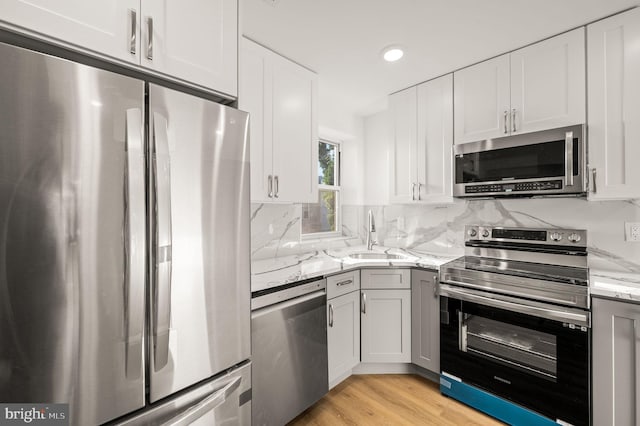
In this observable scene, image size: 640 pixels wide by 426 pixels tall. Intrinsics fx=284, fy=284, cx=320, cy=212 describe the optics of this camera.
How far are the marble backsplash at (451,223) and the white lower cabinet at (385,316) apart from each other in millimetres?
741

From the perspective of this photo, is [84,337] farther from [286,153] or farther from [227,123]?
[286,153]

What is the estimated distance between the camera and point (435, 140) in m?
2.50

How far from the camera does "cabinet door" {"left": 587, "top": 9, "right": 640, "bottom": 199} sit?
5.39ft

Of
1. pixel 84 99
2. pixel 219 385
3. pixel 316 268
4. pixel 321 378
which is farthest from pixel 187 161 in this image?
pixel 321 378

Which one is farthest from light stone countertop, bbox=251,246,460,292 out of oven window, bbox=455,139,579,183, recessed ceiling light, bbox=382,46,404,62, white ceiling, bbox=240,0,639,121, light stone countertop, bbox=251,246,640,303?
recessed ceiling light, bbox=382,46,404,62

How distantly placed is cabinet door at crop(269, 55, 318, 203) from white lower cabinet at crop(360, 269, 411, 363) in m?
0.85

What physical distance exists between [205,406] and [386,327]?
153 cm

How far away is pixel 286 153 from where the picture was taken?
207 centimetres

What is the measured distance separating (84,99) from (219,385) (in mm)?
1183

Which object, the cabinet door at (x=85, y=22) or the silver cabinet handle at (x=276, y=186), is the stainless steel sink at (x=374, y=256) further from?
the cabinet door at (x=85, y=22)

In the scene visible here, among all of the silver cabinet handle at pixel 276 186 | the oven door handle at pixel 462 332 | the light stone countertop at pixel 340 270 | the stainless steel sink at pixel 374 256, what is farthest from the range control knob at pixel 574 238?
the silver cabinet handle at pixel 276 186

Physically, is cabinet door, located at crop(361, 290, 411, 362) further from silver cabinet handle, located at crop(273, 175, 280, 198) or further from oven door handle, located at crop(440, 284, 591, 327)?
silver cabinet handle, located at crop(273, 175, 280, 198)

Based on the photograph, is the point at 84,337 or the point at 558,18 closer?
Answer: the point at 84,337

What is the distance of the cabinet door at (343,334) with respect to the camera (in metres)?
2.02
